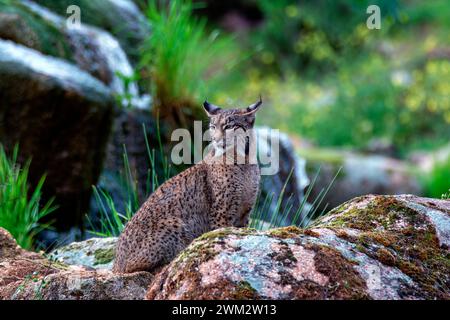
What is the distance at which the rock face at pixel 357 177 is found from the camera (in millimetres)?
15156

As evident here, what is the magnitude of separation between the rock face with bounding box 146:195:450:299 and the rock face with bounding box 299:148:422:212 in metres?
10.5

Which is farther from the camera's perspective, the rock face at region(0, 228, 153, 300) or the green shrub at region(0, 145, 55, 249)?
the green shrub at region(0, 145, 55, 249)

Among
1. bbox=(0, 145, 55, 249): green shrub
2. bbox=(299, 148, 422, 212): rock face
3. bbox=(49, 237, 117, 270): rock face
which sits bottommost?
bbox=(299, 148, 422, 212): rock face

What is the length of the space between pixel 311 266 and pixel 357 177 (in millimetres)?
11839

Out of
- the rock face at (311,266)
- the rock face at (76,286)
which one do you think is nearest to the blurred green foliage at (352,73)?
the rock face at (311,266)

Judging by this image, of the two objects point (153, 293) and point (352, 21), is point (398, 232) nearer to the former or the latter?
point (153, 293)

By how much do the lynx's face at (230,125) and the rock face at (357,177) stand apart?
9.04 metres

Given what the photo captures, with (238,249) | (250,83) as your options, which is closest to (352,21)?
(250,83)

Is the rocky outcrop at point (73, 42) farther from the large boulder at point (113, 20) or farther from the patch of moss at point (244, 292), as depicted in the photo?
the patch of moss at point (244, 292)

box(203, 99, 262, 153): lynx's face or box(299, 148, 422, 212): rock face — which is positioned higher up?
box(203, 99, 262, 153): lynx's face

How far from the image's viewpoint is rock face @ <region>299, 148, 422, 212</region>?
597 inches

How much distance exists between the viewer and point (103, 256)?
649 cm

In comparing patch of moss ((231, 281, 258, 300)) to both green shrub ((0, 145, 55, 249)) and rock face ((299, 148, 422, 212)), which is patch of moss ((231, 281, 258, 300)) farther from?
rock face ((299, 148, 422, 212))

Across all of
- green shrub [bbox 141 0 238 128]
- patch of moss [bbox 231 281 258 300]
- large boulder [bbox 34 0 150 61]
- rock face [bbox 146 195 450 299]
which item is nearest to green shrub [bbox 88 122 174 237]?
green shrub [bbox 141 0 238 128]
